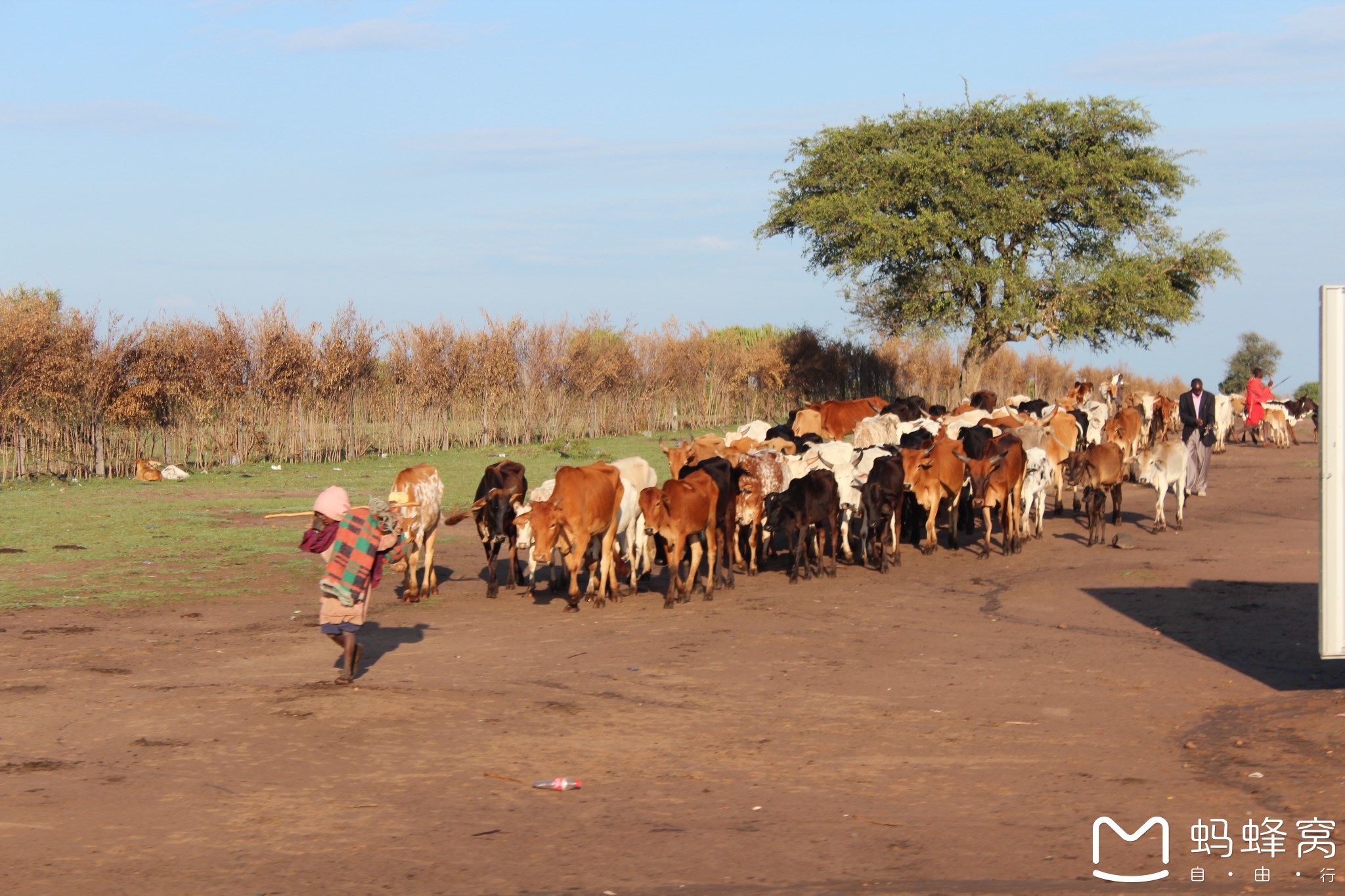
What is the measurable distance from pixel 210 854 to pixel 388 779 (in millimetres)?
1381

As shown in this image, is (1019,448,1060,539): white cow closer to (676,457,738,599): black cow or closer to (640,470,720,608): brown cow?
(676,457,738,599): black cow

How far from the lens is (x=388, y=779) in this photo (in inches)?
293

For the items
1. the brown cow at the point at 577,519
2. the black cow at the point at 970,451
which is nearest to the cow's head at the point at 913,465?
the black cow at the point at 970,451

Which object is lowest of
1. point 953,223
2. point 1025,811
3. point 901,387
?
point 1025,811

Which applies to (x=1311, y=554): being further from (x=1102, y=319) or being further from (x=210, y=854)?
(x=1102, y=319)

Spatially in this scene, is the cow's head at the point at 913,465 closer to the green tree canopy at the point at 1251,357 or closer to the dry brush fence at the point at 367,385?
the dry brush fence at the point at 367,385

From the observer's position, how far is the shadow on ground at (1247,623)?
1027 centimetres

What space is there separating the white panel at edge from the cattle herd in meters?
6.69

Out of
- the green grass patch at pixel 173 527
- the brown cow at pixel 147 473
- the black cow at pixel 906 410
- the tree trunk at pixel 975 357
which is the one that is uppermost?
the tree trunk at pixel 975 357

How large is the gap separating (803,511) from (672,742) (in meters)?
7.27

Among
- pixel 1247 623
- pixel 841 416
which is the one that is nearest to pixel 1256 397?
pixel 841 416

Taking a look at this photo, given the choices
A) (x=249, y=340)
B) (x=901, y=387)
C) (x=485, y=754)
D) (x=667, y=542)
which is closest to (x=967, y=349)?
(x=901, y=387)

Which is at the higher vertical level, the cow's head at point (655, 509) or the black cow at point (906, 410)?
the black cow at point (906, 410)

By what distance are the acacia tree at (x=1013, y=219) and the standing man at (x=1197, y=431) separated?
13.3m
